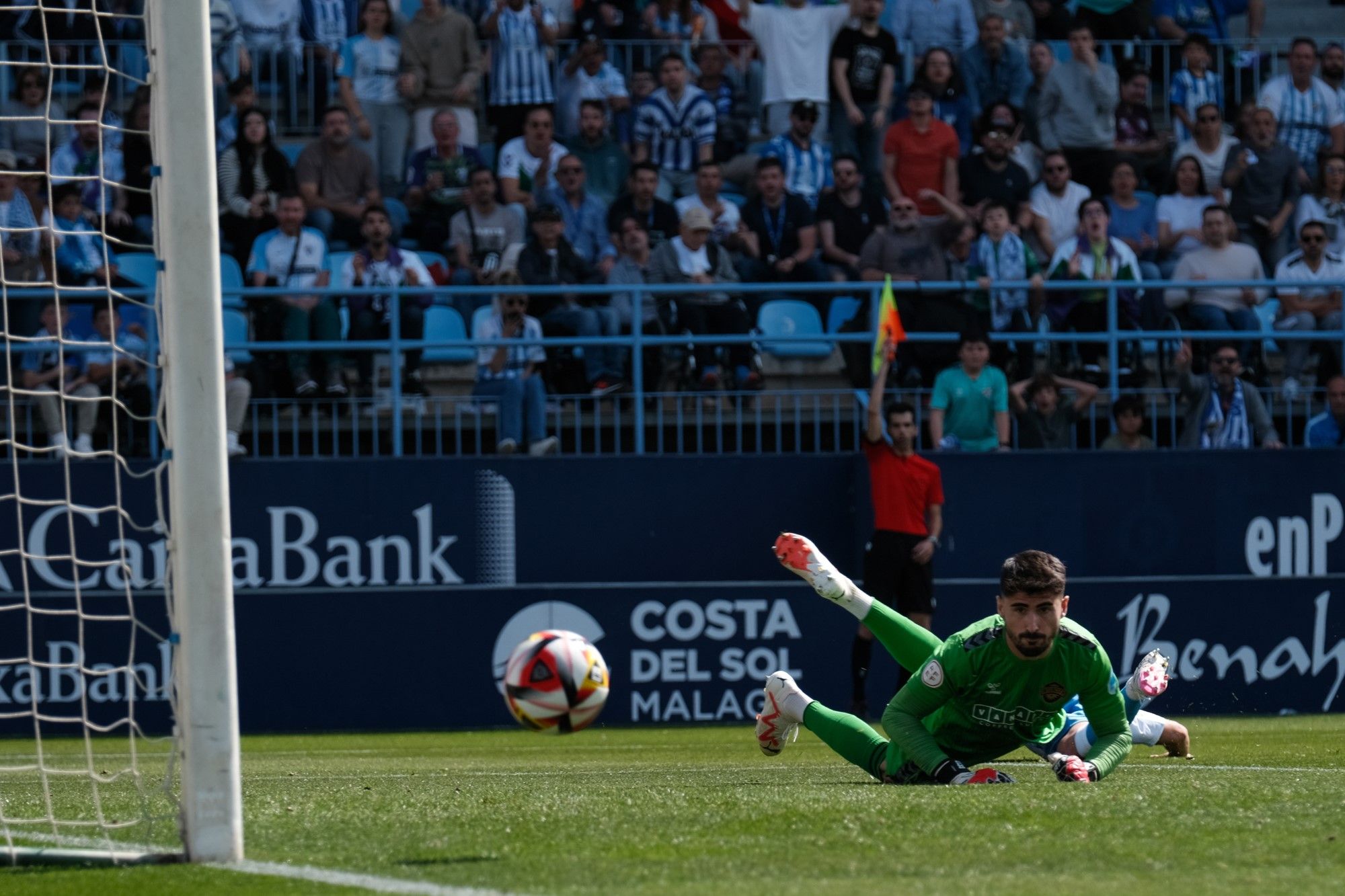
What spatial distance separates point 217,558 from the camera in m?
5.39

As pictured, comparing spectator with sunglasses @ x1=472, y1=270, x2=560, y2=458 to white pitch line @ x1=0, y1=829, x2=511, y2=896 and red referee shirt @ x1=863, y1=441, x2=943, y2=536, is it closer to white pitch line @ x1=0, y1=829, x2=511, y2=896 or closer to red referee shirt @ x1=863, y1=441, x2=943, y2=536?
red referee shirt @ x1=863, y1=441, x2=943, y2=536

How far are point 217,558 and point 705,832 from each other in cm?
173

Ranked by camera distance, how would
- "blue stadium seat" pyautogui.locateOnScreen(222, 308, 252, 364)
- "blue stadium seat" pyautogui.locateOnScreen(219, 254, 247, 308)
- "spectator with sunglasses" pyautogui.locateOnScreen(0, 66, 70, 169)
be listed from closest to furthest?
"blue stadium seat" pyautogui.locateOnScreen(222, 308, 252, 364), "blue stadium seat" pyautogui.locateOnScreen(219, 254, 247, 308), "spectator with sunglasses" pyautogui.locateOnScreen(0, 66, 70, 169)

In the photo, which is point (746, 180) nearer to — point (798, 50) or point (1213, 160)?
point (798, 50)

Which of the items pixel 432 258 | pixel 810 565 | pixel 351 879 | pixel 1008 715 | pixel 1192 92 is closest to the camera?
pixel 351 879

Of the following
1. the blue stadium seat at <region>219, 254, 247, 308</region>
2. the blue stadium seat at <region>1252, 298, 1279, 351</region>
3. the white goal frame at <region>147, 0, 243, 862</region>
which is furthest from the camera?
the blue stadium seat at <region>1252, 298, 1279, 351</region>

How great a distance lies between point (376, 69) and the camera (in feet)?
56.2

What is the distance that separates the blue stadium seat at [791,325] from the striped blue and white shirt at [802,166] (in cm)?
136

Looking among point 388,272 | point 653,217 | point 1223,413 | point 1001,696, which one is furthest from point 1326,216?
point 1001,696

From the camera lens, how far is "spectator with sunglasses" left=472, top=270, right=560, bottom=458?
590 inches

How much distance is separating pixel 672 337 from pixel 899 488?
7.02 ft

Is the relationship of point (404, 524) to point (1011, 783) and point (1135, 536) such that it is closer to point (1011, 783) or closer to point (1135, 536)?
point (1135, 536)

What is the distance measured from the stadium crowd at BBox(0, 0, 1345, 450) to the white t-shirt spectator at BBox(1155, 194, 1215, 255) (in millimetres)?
23

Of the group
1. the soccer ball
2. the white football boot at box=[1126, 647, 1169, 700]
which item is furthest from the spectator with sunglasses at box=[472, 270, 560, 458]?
the soccer ball
